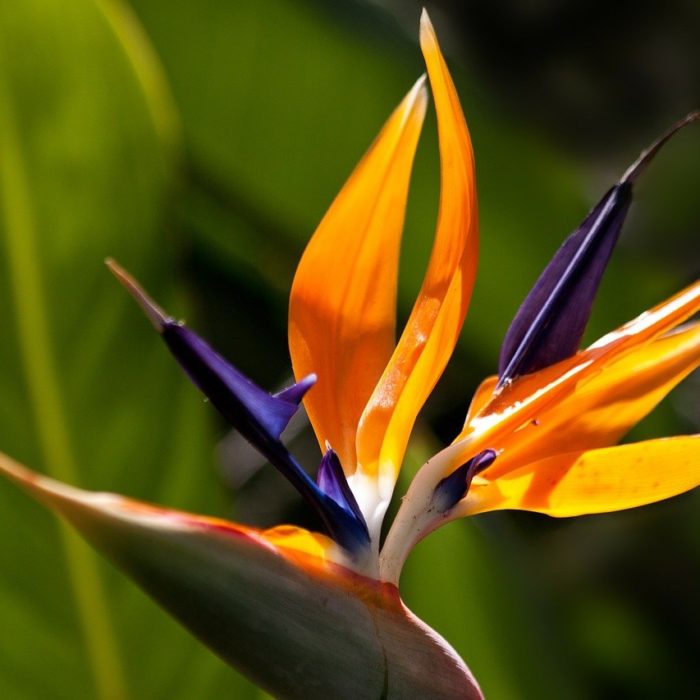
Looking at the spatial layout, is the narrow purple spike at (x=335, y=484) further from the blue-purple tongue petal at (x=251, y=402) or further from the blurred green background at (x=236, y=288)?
the blurred green background at (x=236, y=288)

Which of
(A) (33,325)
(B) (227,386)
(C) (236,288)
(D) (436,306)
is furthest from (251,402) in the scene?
(C) (236,288)

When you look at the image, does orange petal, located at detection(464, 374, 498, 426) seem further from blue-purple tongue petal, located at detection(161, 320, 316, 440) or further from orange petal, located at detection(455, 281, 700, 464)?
blue-purple tongue petal, located at detection(161, 320, 316, 440)

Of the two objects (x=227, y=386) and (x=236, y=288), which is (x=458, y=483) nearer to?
(x=227, y=386)

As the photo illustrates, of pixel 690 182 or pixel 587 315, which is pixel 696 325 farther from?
pixel 690 182

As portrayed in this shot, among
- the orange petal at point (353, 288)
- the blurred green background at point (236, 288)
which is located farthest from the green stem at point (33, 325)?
the orange petal at point (353, 288)

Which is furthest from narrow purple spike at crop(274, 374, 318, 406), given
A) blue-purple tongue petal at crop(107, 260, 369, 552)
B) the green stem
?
the green stem

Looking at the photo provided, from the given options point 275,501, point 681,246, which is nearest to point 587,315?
point 275,501
